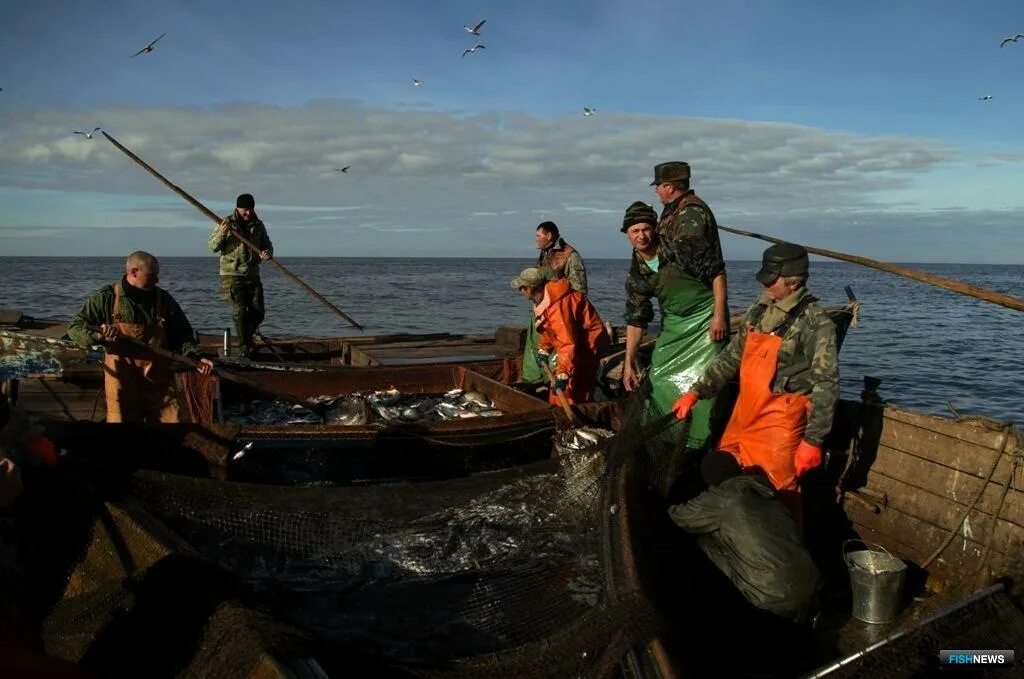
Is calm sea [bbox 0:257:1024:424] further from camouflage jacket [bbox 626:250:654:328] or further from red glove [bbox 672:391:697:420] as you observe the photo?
red glove [bbox 672:391:697:420]

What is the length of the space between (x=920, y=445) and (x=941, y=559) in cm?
82

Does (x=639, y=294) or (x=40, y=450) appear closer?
(x=40, y=450)

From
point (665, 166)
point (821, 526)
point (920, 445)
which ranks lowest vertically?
point (821, 526)

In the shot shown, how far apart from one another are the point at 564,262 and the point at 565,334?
2549 millimetres

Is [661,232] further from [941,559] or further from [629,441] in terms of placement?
[941,559]

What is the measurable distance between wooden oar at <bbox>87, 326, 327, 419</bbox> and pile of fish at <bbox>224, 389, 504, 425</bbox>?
10cm

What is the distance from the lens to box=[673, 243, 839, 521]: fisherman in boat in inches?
192

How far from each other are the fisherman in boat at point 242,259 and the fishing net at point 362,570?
6.32 m

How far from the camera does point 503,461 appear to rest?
7.21 m

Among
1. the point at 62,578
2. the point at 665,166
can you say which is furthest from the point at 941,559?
the point at 62,578

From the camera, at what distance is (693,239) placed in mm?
6184

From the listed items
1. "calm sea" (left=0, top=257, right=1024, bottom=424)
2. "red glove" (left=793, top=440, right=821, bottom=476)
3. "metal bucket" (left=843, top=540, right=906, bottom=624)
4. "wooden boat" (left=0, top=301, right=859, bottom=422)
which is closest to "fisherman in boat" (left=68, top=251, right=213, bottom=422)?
"wooden boat" (left=0, top=301, right=859, bottom=422)

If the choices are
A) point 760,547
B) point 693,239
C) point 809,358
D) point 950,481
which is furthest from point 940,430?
point 693,239

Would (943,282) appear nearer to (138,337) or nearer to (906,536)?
(906,536)
